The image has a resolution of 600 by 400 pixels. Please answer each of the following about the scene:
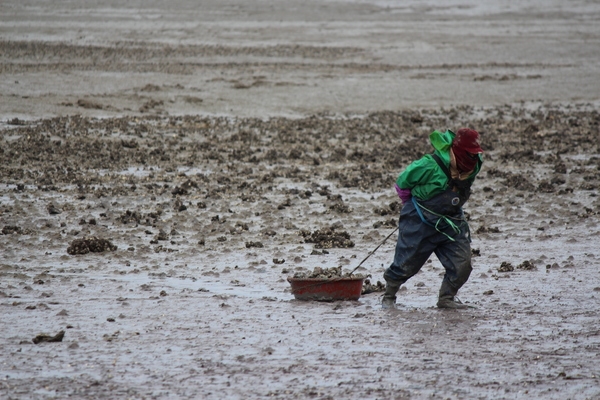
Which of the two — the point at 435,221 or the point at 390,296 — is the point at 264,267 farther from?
the point at 435,221

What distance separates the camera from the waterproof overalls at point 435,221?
6207mm

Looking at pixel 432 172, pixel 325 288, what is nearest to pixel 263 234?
pixel 325 288

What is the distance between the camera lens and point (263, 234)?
902 cm

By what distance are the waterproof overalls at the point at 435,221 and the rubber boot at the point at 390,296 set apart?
16 mm

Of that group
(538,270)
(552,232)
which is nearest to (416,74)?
(552,232)

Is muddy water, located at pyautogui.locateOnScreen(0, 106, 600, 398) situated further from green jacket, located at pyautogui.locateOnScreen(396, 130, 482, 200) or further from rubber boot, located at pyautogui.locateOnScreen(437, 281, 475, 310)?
green jacket, located at pyautogui.locateOnScreen(396, 130, 482, 200)

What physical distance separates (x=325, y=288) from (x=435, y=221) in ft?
3.23

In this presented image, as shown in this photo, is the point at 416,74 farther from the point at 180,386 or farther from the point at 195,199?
the point at 180,386

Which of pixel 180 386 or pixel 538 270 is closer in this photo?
pixel 180 386

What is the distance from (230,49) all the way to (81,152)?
406 inches

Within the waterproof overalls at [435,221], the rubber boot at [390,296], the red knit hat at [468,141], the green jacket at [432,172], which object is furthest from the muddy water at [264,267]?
the red knit hat at [468,141]

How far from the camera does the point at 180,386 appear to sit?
4.81 m

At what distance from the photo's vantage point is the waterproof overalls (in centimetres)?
621

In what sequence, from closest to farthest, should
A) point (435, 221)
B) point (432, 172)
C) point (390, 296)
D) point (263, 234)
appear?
point (432, 172) → point (435, 221) → point (390, 296) → point (263, 234)
